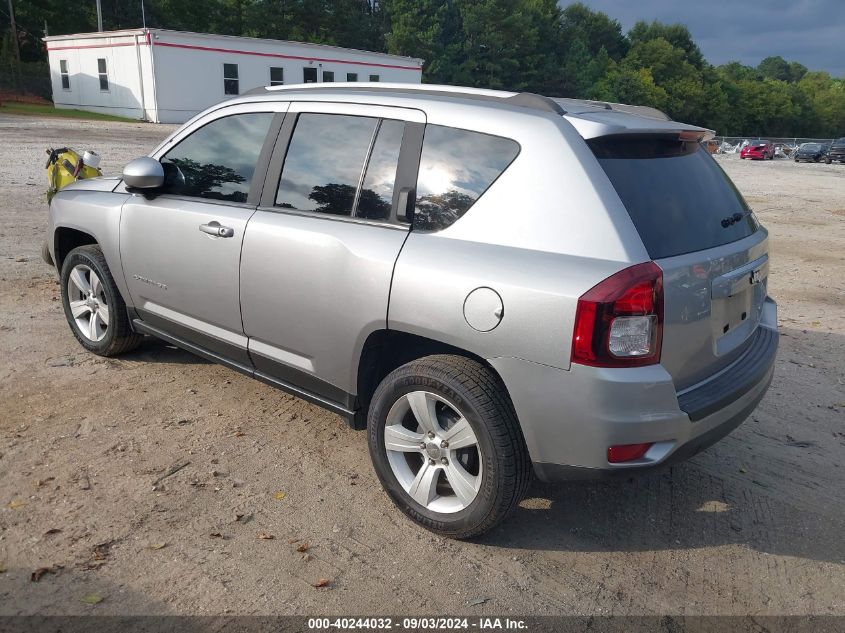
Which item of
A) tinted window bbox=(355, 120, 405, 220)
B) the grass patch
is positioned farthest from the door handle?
the grass patch

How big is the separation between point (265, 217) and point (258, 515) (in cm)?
151

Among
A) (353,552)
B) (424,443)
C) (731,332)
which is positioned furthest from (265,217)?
(731,332)

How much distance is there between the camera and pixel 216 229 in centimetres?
380

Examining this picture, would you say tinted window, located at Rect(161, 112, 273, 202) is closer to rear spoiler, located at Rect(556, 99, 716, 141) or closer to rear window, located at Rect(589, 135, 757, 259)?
rear spoiler, located at Rect(556, 99, 716, 141)

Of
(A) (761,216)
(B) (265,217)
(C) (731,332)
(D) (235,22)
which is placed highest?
(D) (235,22)

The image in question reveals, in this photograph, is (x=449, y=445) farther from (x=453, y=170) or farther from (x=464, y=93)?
(x=464, y=93)

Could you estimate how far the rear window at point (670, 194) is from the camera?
280 cm

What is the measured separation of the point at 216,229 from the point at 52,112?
36.3 m

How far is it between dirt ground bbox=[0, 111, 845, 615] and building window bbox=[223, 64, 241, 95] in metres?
31.4

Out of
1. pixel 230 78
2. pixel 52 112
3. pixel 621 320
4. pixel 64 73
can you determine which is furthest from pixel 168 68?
pixel 621 320

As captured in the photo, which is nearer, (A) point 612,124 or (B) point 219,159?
(A) point 612,124

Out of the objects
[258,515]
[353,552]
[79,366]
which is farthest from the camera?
[79,366]

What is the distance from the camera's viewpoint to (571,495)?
11.7 ft

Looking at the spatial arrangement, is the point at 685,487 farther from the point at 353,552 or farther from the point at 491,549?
the point at 353,552
